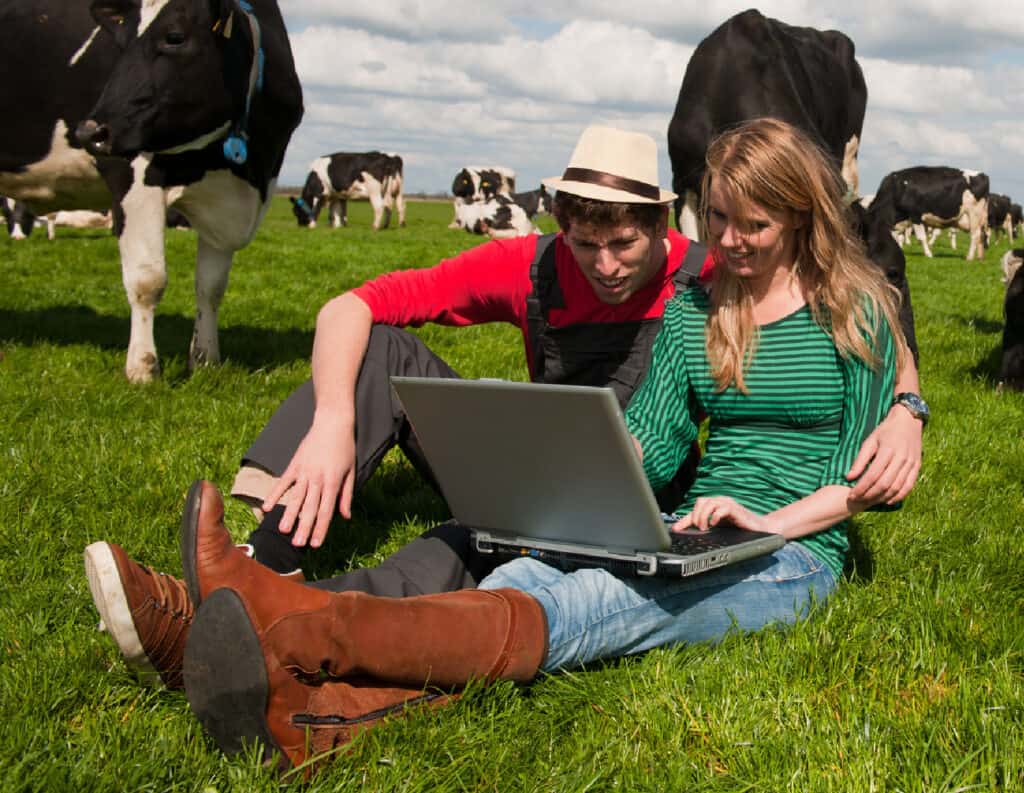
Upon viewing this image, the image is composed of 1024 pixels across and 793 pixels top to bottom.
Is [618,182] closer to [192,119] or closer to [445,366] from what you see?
[445,366]

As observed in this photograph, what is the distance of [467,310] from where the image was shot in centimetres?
383

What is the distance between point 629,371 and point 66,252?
11.4 meters

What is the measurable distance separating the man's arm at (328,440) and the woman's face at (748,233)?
1.15 metres

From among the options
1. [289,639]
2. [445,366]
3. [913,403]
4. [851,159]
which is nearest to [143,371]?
[445,366]

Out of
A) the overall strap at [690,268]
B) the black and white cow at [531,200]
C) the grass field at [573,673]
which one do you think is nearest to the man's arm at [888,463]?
the grass field at [573,673]

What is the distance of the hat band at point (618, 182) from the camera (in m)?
3.21

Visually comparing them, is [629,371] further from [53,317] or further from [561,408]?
[53,317]

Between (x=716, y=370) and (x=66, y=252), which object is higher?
(x=716, y=370)

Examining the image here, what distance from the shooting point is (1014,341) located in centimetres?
736

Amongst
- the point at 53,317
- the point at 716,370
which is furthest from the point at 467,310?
the point at 53,317

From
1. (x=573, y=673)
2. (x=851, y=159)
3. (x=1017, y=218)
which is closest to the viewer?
(x=573, y=673)

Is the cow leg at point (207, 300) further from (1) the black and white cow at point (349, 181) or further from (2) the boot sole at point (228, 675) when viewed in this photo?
(1) the black and white cow at point (349, 181)

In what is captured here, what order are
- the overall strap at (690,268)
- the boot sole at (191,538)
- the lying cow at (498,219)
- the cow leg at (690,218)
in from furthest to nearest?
the lying cow at (498,219) < the cow leg at (690,218) < the overall strap at (690,268) < the boot sole at (191,538)

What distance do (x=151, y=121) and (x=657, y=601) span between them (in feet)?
15.6
